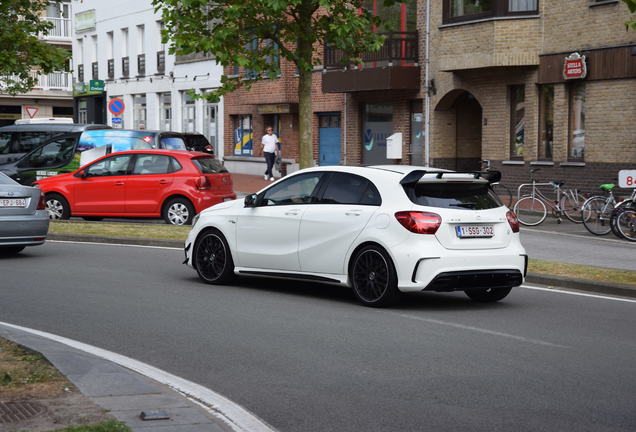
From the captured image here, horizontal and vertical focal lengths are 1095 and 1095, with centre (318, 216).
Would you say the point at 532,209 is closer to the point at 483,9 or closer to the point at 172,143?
the point at 483,9

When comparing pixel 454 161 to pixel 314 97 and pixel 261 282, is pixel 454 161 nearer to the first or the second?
pixel 314 97

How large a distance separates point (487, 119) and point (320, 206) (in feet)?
64.6

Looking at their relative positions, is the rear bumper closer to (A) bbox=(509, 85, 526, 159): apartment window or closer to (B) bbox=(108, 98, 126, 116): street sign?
(A) bbox=(509, 85, 526, 159): apartment window

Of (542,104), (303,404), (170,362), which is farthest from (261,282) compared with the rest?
(542,104)

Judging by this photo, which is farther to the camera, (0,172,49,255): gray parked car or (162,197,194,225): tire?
(162,197,194,225): tire

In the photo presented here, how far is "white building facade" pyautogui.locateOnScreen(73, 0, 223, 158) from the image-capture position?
161 ft

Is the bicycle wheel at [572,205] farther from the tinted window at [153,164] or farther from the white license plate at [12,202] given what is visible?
the white license plate at [12,202]

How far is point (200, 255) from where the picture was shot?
13203 millimetres

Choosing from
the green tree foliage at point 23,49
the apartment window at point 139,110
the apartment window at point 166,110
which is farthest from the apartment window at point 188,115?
the green tree foliage at point 23,49

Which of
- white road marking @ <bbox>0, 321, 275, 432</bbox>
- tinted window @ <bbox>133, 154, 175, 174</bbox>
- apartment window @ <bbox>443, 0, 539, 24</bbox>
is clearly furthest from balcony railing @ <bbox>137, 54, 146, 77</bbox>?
white road marking @ <bbox>0, 321, 275, 432</bbox>

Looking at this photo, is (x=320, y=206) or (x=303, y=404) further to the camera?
(x=320, y=206)

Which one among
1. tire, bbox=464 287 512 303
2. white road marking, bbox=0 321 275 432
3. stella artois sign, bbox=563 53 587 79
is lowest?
tire, bbox=464 287 512 303

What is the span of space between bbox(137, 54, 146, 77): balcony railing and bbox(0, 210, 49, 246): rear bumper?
39197 millimetres

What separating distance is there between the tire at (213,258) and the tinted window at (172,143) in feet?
44.0
